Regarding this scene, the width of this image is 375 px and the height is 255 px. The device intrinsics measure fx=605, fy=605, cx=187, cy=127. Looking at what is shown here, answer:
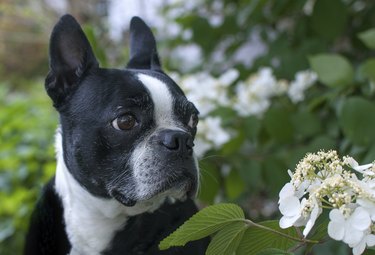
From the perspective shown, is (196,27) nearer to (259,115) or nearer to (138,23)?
(259,115)

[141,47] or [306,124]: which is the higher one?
[141,47]

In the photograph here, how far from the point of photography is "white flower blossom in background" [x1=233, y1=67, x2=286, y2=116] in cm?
239

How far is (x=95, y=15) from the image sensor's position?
5.79 meters

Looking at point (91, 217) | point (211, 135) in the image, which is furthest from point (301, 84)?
point (91, 217)

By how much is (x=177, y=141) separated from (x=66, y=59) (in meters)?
0.37

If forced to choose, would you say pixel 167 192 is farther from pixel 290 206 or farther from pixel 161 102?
pixel 290 206

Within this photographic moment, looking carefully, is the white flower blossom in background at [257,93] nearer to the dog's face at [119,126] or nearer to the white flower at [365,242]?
the dog's face at [119,126]

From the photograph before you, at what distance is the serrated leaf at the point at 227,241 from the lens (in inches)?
36.6

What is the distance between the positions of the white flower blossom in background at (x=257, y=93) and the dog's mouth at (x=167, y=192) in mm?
1125

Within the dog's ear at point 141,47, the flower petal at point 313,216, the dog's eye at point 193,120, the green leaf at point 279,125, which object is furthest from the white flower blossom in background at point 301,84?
the flower petal at point 313,216

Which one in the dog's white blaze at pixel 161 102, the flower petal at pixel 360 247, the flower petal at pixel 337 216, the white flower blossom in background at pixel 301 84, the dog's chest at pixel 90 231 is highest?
the white flower blossom in background at pixel 301 84

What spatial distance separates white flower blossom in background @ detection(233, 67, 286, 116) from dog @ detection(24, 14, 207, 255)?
106cm

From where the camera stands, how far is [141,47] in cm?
157

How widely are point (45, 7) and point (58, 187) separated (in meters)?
4.65
